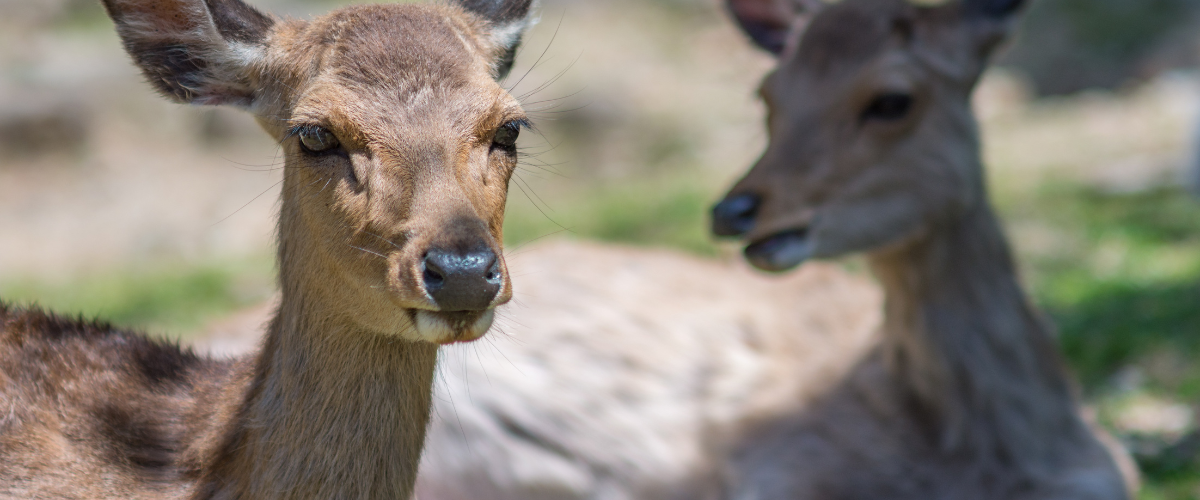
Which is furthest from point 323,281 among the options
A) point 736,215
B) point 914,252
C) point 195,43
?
point 914,252

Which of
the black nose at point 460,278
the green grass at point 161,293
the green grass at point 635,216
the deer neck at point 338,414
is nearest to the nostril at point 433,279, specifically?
the black nose at point 460,278

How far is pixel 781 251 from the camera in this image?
4.14 m

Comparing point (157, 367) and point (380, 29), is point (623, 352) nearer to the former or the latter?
point (157, 367)

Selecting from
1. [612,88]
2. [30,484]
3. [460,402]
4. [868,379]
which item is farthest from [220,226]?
[30,484]

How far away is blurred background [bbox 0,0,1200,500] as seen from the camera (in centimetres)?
592

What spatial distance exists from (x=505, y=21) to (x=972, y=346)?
89.8 inches

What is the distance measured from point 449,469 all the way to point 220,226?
17.3 ft

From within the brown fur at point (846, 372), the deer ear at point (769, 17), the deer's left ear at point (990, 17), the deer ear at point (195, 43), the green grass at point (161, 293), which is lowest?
the green grass at point (161, 293)

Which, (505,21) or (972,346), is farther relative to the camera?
(972,346)

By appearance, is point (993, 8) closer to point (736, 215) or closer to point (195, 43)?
point (736, 215)

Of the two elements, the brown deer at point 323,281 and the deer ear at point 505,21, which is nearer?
the brown deer at point 323,281

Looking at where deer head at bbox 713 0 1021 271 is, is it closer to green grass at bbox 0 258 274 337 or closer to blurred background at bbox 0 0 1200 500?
blurred background at bbox 0 0 1200 500

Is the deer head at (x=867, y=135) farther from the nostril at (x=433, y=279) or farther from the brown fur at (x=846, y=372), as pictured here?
the nostril at (x=433, y=279)

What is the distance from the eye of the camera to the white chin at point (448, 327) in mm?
2275
